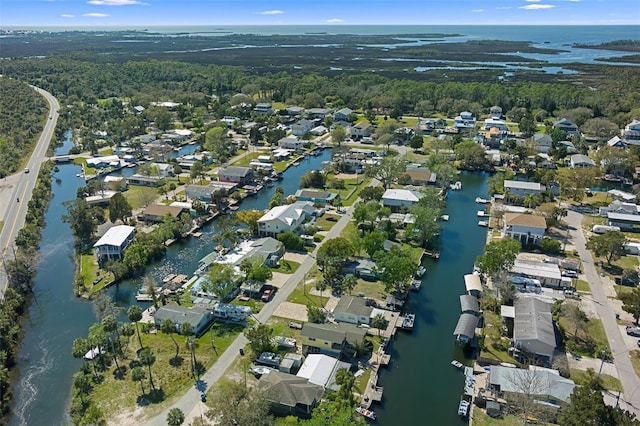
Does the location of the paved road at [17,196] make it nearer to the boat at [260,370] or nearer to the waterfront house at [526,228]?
the boat at [260,370]

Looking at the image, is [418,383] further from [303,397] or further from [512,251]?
[512,251]

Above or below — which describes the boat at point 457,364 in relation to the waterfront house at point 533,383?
below

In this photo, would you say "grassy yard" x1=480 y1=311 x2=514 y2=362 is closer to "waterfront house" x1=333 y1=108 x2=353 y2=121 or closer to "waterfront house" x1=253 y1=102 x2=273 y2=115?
"waterfront house" x1=333 y1=108 x2=353 y2=121

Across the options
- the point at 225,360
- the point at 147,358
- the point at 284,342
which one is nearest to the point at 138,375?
the point at 147,358

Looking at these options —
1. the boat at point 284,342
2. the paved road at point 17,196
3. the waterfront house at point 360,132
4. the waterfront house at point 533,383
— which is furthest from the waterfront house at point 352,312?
the waterfront house at point 360,132

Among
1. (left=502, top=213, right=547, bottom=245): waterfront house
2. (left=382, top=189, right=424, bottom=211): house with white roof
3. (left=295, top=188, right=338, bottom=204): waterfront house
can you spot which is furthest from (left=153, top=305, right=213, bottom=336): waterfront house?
(left=502, top=213, right=547, bottom=245): waterfront house

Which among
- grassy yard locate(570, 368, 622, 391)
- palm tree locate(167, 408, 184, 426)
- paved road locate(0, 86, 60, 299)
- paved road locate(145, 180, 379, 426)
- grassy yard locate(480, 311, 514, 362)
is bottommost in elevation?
paved road locate(0, 86, 60, 299)
